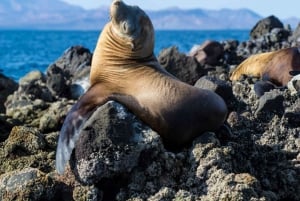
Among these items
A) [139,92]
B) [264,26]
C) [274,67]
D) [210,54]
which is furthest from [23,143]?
[264,26]

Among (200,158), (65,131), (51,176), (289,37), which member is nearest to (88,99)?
(65,131)

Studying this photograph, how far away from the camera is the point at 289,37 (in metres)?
18.3

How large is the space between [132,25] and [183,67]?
177 inches

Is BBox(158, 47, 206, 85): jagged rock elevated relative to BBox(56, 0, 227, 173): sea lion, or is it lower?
lower

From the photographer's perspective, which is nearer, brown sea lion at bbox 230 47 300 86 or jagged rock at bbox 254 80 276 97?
jagged rock at bbox 254 80 276 97

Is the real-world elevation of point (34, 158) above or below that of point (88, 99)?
below

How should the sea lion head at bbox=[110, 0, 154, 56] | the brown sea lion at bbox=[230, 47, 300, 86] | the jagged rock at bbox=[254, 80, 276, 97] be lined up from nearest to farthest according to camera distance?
the sea lion head at bbox=[110, 0, 154, 56] → the jagged rock at bbox=[254, 80, 276, 97] → the brown sea lion at bbox=[230, 47, 300, 86]

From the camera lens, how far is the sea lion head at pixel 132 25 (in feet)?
20.0

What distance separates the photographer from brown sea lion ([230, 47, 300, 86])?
31.1 feet

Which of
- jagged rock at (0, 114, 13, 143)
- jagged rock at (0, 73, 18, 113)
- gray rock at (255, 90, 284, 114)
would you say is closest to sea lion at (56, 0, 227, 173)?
gray rock at (255, 90, 284, 114)

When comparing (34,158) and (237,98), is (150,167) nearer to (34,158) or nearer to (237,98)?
(34,158)

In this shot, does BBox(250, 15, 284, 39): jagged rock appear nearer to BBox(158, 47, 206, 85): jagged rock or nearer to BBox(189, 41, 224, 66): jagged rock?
BBox(189, 41, 224, 66): jagged rock

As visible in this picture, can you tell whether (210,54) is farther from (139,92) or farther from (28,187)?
(28,187)

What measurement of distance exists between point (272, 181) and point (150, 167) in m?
1.06
